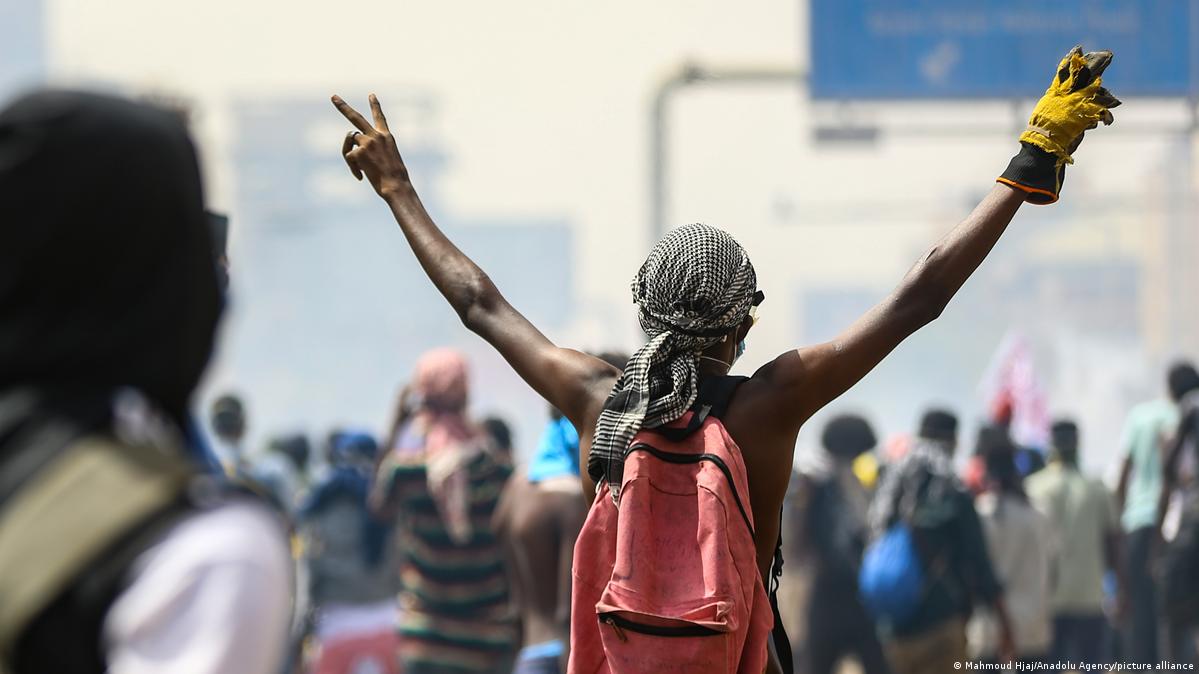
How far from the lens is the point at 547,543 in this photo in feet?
22.0

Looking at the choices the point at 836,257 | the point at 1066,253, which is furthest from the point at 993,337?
the point at 836,257

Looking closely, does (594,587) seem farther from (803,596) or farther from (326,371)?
(326,371)

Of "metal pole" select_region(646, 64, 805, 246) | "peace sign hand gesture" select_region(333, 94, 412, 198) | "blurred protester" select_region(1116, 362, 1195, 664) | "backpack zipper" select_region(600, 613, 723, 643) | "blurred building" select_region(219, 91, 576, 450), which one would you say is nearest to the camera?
"backpack zipper" select_region(600, 613, 723, 643)

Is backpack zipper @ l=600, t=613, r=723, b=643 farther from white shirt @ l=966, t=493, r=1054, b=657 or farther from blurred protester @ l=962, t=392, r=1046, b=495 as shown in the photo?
white shirt @ l=966, t=493, r=1054, b=657

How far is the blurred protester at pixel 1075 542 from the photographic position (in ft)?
35.7

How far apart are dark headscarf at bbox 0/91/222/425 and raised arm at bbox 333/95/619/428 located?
1822 mm

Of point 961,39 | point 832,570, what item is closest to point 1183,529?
point 832,570

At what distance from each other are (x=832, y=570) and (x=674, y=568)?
6470 millimetres

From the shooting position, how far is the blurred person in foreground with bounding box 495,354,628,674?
21.6 ft

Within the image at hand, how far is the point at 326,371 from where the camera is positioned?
12938cm

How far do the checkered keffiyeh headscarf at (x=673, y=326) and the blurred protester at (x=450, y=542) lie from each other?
15.7ft

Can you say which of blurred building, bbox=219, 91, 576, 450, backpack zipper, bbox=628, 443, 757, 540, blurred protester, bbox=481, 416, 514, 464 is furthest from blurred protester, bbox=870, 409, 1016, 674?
blurred building, bbox=219, 91, 576, 450

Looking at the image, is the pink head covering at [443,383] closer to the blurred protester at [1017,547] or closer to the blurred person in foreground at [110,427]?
the blurred protester at [1017,547]

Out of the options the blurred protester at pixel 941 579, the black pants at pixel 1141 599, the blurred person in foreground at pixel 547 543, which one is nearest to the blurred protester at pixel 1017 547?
the black pants at pixel 1141 599
